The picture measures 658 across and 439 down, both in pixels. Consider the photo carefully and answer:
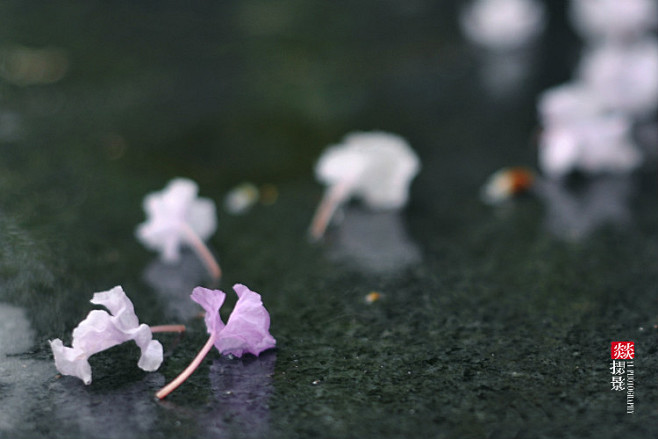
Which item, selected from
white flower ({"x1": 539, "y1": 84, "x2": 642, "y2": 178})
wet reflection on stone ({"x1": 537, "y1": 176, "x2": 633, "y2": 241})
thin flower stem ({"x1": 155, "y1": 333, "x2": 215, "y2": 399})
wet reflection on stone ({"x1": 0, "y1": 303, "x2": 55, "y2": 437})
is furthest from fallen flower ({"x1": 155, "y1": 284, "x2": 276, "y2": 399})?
white flower ({"x1": 539, "y1": 84, "x2": 642, "y2": 178})

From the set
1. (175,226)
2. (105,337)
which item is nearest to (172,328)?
(105,337)

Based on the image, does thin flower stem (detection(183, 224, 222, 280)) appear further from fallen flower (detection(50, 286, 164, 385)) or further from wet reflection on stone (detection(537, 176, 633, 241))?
wet reflection on stone (detection(537, 176, 633, 241))

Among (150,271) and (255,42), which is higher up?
(255,42)

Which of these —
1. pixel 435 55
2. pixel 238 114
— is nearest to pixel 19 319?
pixel 238 114

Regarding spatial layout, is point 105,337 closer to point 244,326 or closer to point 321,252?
point 244,326

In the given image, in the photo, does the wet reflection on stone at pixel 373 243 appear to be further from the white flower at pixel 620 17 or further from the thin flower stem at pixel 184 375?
the white flower at pixel 620 17

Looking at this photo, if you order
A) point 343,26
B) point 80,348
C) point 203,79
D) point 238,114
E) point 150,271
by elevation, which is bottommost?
point 80,348

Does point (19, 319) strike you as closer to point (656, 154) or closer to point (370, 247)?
point (370, 247)
